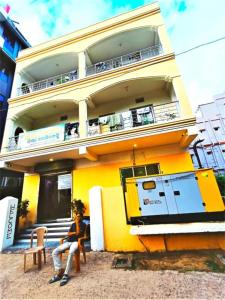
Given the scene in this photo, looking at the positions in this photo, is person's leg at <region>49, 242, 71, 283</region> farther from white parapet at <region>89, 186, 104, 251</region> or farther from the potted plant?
the potted plant

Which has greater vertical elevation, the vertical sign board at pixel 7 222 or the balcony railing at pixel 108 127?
the balcony railing at pixel 108 127

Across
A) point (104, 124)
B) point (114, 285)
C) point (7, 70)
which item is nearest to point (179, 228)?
point (114, 285)

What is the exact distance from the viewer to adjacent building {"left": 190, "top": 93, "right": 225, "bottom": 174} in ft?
38.0

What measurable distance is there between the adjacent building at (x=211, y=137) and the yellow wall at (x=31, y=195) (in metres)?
10.9

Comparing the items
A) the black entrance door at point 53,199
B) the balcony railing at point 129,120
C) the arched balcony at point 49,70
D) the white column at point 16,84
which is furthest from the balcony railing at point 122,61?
the black entrance door at point 53,199

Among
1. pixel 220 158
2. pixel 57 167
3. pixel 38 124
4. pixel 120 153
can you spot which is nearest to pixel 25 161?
pixel 57 167

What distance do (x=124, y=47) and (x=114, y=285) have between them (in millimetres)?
11324

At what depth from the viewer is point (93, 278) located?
10.8 feet

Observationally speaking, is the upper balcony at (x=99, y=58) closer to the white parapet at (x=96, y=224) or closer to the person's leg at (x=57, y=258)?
the white parapet at (x=96, y=224)

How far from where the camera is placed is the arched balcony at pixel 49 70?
963 centimetres

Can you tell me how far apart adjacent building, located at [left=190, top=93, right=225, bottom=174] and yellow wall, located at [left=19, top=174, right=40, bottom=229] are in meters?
10.9

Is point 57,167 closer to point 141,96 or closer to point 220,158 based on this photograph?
point 141,96

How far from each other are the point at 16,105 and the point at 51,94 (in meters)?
2.35

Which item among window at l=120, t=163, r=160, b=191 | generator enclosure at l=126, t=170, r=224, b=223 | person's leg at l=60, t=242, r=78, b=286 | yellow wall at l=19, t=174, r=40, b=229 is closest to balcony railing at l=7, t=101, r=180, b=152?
yellow wall at l=19, t=174, r=40, b=229
